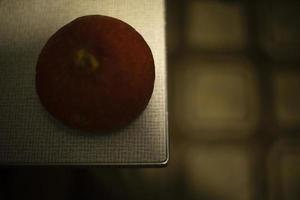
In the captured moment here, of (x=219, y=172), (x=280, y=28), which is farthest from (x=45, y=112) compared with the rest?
(x=280, y=28)

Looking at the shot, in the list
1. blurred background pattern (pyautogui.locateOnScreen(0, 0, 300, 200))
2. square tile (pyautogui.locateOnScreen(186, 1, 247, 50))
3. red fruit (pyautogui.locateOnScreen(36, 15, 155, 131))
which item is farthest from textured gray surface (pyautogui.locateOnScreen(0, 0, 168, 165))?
square tile (pyautogui.locateOnScreen(186, 1, 247, 50))

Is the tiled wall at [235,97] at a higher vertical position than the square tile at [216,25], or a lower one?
lower

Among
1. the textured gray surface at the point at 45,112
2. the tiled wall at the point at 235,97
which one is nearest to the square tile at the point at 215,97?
the tiled wall at the point at 235,97

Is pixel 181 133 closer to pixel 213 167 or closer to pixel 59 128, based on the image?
pixel 213 167

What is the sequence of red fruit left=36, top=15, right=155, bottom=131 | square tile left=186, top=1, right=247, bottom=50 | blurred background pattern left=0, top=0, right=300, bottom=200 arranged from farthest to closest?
square tile left=186, top=1, right=247, bottom=50 < blurred background pattern left=0, top=0, right=300, bottom=200 < red fruit left=36, top=15, right=155, bottom=131

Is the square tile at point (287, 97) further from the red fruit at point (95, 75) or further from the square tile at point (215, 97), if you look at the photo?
the red fruit at point (95, 75)

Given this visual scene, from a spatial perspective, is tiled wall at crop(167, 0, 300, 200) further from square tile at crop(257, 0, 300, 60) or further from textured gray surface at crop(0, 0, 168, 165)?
textured gray surface at crop(0, 0, 168, 165)
